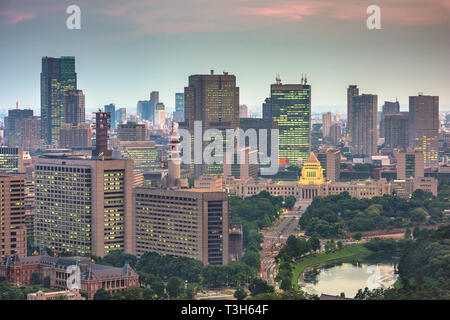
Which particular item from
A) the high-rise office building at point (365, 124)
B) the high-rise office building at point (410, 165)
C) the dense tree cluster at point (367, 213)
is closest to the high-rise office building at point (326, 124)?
the high-rise office building at point (365, 124)

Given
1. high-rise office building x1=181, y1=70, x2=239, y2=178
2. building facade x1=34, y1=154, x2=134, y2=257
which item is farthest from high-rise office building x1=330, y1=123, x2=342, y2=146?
building facade x1=34, y1=154, x2=134, y2=257

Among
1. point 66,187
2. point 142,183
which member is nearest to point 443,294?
point 66,187

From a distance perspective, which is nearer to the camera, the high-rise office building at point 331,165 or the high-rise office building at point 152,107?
the high-rise office building at point 331,165

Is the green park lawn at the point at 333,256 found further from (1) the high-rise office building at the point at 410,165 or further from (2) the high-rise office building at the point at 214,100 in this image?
(2) the high-rise office building at the point at 214,100

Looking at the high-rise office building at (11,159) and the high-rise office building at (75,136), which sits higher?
the high-rise office building at (75,136)

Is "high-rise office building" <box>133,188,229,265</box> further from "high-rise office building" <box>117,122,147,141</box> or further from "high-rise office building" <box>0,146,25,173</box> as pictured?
"high-rise office building" <box>117,122,147,141</box>

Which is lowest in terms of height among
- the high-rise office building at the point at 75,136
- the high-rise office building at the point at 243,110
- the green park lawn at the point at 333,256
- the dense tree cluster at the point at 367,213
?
the green park lawn at the point at 333,256
